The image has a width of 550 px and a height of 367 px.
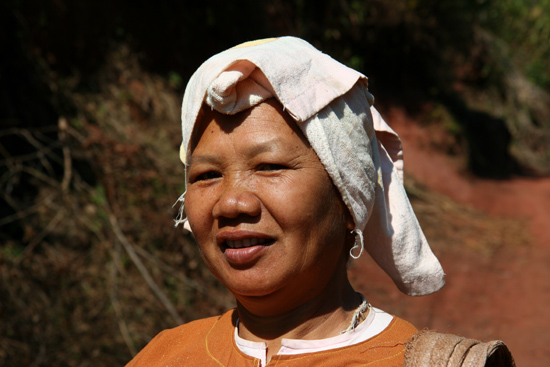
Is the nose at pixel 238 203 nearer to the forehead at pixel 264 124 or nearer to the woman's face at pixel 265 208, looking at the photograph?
the woman's face at pixel 265 208

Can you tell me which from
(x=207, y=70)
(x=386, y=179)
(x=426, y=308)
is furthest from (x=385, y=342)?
(x=426, y=308)

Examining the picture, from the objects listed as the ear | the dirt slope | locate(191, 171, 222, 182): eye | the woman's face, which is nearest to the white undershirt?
the woman's face

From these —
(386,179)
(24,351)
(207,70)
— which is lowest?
(24,351)

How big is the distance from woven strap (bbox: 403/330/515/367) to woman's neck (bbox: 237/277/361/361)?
238 millimetres

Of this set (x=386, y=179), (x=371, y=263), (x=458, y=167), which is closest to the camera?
(x=386, y=179)

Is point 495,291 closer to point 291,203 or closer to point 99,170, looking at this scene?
point 99,170

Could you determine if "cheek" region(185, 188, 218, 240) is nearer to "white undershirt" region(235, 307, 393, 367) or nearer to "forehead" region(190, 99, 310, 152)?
"forehead" region(190, 99, 310, 152)

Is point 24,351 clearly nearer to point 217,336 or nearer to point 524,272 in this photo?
point 217,336

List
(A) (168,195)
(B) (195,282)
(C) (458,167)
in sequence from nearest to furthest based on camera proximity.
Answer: (B) (195,282), (A) (168,195), (C) (458,167)

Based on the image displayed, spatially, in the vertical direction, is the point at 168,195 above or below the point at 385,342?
below

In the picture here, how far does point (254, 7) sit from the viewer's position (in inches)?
312

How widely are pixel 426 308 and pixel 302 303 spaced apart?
17.1 ft

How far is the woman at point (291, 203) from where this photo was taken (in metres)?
1.44

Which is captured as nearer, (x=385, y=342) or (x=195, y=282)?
(x=385, y=342)
